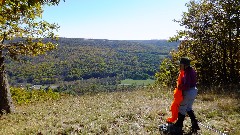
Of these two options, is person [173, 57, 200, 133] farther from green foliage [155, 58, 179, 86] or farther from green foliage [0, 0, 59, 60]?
green foliage [155, 58, 179, 86]

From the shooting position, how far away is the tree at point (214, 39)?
25.7m

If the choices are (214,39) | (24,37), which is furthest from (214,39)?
(24,37)

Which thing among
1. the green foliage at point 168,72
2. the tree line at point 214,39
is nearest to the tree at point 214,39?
the tree line at point 214,39

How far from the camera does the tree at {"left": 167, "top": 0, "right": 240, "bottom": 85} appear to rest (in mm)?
25719

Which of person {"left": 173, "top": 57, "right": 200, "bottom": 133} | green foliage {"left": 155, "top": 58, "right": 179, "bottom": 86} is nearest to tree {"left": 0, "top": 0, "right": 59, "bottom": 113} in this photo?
person {"left": 173, "top": 57, "right": 200, "bottom": 133}

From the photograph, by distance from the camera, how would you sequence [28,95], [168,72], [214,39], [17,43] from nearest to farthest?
[17,43] → [214,39] → [28,95] → [168,72]

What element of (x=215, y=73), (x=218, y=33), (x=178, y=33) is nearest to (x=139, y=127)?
(x=218, y=33)

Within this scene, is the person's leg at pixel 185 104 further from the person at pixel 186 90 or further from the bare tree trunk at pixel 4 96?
the bare tree trunk at pixel 4 96

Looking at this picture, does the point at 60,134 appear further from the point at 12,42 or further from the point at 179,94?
the point at 12,42

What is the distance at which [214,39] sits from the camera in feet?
89.7

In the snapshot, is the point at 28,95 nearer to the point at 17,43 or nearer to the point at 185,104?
the point at 17,43

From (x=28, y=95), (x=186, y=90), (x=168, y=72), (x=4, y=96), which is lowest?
(x=28, y=95)

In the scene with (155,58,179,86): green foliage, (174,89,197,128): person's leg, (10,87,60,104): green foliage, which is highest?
(174,89,197,128): person's leg

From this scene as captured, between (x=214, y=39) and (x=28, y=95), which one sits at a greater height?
(x=214, y=39)
